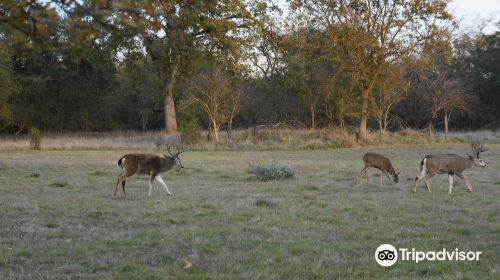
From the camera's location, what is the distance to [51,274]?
6141 mm

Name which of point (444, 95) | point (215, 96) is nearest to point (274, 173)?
point (215, 96)

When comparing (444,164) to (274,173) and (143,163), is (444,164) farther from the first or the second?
(143,163)

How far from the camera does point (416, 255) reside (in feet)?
22.7

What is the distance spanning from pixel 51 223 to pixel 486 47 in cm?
5035

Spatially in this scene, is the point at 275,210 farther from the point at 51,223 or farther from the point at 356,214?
the point at 51,223

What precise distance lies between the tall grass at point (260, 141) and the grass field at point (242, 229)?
20.2 meters

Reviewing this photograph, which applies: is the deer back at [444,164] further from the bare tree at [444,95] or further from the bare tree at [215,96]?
the bare tree at [444,95]

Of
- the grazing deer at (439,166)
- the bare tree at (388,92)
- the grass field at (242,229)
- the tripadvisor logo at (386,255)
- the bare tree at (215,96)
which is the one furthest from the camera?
the bare tree at (388,92)

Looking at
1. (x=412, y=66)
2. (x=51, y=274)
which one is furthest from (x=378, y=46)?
(x=51, y=274)

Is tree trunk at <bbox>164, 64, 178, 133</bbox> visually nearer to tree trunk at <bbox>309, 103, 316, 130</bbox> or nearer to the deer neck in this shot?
tree trunk at <bbox>309, 103, 316, 130</bbox>

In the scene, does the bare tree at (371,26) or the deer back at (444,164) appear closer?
the deer back at (444,164)

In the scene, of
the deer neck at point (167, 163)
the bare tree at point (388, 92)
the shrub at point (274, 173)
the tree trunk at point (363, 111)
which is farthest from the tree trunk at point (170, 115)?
the deer neck at point (167, 163)

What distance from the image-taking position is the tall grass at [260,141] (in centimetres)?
3559

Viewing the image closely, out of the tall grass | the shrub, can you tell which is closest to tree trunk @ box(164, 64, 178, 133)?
the tall grass
